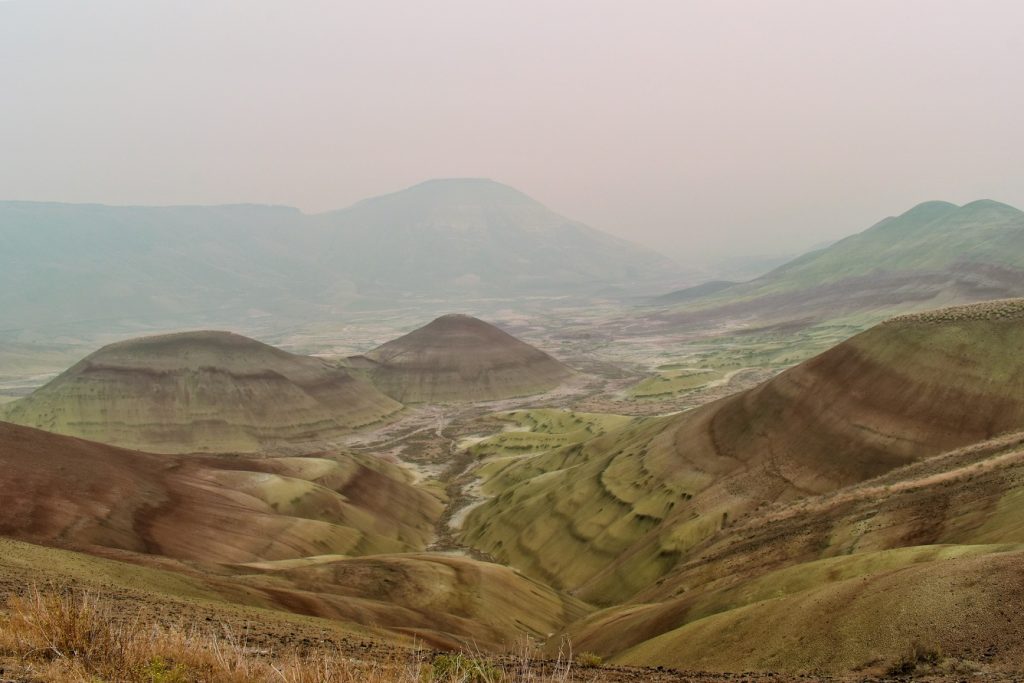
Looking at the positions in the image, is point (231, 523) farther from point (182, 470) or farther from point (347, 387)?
point (347, 387)

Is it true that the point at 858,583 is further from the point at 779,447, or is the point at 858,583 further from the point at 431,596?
the point at 779,447

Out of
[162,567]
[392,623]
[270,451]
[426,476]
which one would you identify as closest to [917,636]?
[392,623]

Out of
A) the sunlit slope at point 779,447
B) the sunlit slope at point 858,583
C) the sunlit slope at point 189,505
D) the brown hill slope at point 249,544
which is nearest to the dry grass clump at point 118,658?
the sunlit slope at point 858,583

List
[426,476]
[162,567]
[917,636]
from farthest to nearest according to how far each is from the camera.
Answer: [426,476], [162,567], [917,636]

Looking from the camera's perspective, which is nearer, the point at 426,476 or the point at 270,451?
the point at 426,476

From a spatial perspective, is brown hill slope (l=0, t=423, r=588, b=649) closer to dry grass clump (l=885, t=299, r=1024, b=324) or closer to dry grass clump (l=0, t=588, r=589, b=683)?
dry grass clump (l=0, t=588, r=589, b=683)

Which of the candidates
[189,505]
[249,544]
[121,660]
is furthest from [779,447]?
[121,660]
